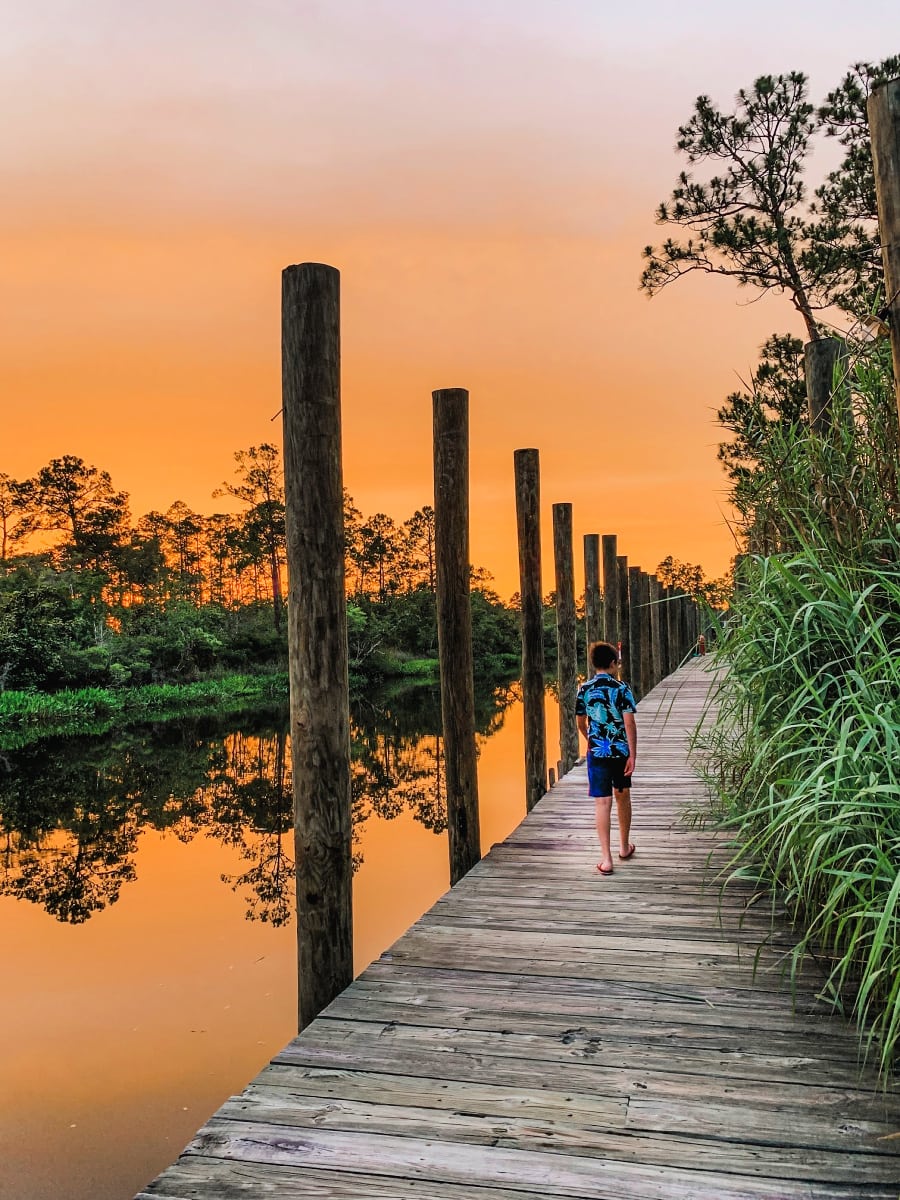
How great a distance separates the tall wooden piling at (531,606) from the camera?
8.17m

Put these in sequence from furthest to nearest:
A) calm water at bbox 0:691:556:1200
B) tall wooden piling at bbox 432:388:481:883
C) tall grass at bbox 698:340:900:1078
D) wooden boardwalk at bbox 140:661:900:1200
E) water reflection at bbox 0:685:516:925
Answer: water reflection at bbox 0:685:516:925 < tall wooden piling at bbox 432:388:481:883 < calm water at bbox 0:691:556:1200 < tall grass at bbox 698:340:900:1078 < wooden boardwalk at bbox 140:661:900:1200

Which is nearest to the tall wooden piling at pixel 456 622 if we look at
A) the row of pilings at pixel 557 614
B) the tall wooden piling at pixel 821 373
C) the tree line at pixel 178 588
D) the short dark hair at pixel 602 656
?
the row of pilings at pixel 557 614

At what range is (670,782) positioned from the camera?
23.0ft

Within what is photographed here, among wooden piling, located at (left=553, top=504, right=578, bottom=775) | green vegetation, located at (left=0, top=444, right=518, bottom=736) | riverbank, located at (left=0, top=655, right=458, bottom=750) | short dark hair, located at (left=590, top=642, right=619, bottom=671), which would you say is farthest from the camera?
green vegetation, located at (left=0, top=444, right=518, bottom=736)

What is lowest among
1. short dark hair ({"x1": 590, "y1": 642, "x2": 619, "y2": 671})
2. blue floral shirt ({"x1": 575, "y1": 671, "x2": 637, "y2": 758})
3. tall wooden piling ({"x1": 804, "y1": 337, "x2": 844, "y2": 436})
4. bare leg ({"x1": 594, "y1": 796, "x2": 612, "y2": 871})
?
bare leg ({"x1": 594, "y1": 796, "x2": 612, "y2": 871})

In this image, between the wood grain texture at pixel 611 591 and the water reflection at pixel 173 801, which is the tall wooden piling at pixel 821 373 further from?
the wood grain texture at pixel 611 591

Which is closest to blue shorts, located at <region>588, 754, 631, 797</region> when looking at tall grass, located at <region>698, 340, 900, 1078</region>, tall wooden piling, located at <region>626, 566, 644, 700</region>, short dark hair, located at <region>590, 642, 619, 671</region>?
short dark hair, located at <region>590, 642, 619, 671</region>

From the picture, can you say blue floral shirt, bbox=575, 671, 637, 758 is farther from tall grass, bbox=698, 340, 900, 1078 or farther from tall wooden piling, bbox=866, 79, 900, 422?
tall wooden piling, bbox=866, 79, 900, 422

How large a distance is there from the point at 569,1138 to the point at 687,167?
45.3ft

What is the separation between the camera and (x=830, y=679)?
3.00 m

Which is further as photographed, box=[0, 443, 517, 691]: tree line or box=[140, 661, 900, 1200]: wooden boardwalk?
box=[0, 443, 517, 691]: tree line

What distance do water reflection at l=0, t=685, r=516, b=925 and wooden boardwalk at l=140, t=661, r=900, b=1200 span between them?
639cm

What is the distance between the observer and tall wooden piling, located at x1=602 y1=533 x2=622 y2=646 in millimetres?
13836

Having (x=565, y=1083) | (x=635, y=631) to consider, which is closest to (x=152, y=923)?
(x=565, y=1083)
